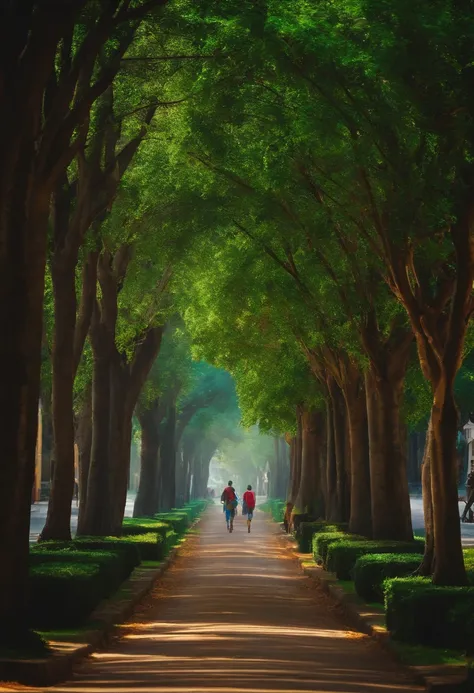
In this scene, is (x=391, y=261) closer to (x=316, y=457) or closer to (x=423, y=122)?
(x=423, y=122)

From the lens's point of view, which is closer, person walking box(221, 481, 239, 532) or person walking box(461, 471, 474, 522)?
person walking box(461, 471, 474, 522)

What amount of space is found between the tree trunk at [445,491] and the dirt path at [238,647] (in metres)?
1.40

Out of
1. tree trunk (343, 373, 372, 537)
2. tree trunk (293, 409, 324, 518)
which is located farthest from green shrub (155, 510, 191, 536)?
tree trunk (343, 373, 372, 537)

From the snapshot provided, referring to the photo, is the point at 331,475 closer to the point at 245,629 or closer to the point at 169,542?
the point at 169,542

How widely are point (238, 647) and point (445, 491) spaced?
394 centimetres

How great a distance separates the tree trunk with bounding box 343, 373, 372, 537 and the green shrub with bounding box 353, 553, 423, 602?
359 inches

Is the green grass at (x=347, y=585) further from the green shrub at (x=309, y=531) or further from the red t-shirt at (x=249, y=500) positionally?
the red t-shirt at (x=249, y=500)

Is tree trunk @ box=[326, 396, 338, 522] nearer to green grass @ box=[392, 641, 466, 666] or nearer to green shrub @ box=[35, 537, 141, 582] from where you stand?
green shrub @ box=[35, 537, 141, 582]

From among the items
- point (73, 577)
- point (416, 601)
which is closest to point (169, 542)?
point (73, 577)

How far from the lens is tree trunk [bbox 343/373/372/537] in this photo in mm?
29594

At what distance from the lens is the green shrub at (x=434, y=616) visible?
1389 centimetres

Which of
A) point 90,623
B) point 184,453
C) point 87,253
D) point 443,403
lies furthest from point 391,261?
point 184,453

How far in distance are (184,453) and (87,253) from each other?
192ft

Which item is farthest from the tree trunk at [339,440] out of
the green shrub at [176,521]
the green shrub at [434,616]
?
the green shrub at [434,616]
